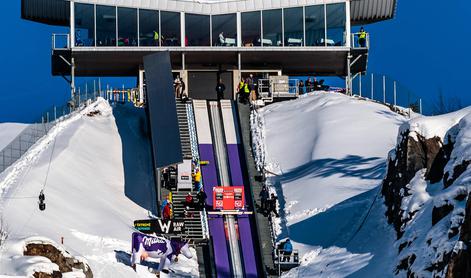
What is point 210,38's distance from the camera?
6538cm

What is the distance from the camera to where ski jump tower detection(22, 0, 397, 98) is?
64.9 metres

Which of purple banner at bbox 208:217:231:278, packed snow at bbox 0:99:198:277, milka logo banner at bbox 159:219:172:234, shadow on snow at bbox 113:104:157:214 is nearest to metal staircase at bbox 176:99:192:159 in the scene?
shadow on snow at bbox 113:104:157:214

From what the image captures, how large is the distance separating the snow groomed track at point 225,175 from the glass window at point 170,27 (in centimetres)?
658

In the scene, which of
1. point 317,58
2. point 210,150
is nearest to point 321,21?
point 317,58

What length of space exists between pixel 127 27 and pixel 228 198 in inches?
757

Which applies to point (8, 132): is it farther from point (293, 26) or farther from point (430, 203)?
point (430, 203)

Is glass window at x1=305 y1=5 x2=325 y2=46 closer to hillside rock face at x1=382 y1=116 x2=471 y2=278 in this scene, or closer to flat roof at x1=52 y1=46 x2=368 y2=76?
flat roof at x1=52 y1=46 x2=368 y2=76

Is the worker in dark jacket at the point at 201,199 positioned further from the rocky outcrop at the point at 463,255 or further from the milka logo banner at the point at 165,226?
the rocky outcrop at the point at 463,255

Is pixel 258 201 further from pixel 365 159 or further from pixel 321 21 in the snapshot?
pixel 321 21

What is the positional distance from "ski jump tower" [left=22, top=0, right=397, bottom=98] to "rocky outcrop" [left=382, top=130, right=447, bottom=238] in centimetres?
2271

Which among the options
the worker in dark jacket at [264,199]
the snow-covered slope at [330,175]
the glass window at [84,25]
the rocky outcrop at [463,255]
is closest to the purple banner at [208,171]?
the snow-covered slope at [330,175]

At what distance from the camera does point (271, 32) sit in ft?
216

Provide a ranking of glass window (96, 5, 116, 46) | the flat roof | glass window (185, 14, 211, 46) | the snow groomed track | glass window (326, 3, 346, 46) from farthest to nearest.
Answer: glass window (326, 3, 346, 46), glass window (185, 14, 211, 46), glass window (96, 5, 116, 46), the flat roof, the snow groomed track

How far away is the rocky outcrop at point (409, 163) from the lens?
41281 millimetres
